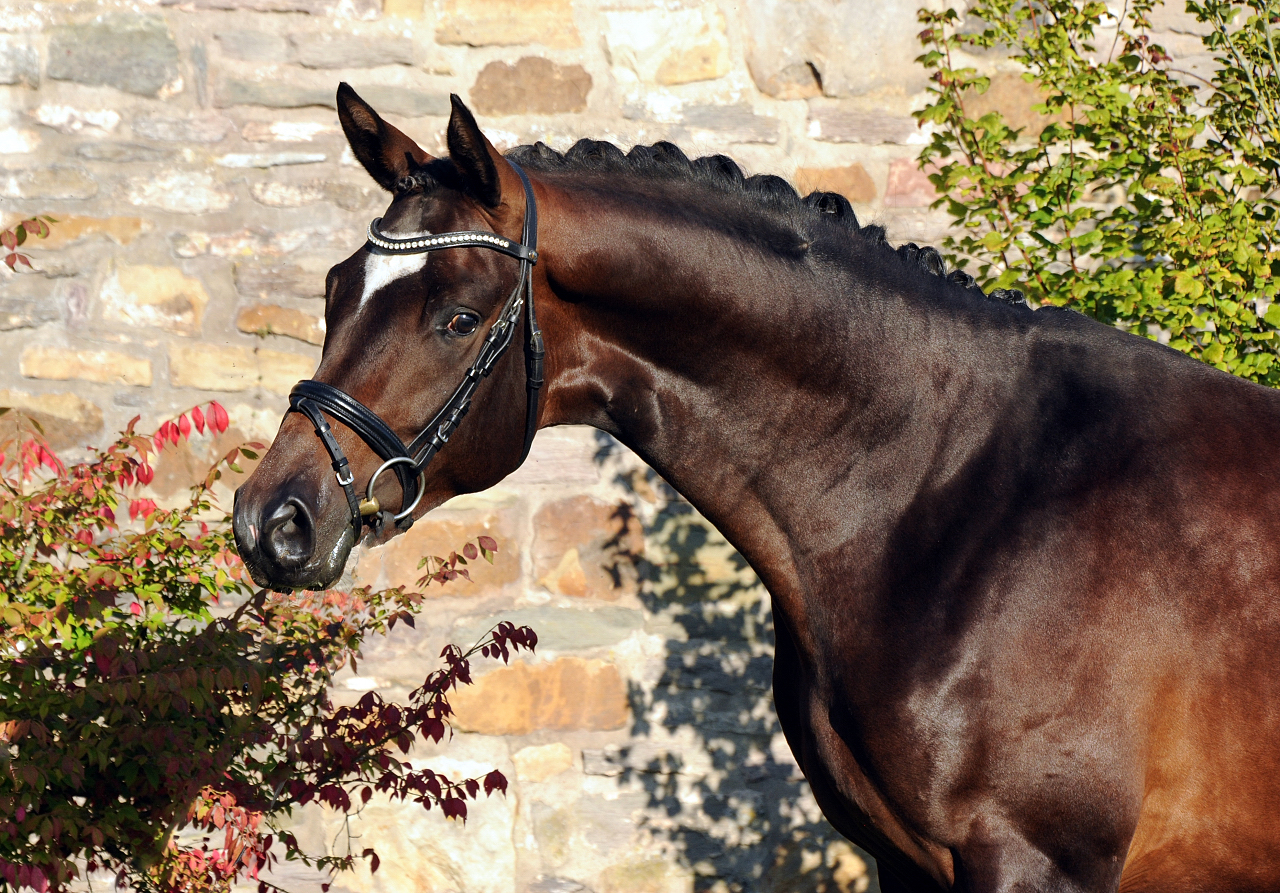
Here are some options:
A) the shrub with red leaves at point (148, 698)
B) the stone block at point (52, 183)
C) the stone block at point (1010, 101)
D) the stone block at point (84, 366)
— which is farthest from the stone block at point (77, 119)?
the stone block at point (1010, 101)

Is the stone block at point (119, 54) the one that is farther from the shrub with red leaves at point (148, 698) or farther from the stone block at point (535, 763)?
the stone block at point (535, 763)

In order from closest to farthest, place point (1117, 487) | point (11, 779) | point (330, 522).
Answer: point (330, 522), point (1117, 487), point (11, 779)

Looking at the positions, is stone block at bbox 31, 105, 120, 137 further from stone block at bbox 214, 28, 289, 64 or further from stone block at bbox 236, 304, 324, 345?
stone block at bbox 236, 304, 324, 345

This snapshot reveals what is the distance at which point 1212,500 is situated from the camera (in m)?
1.86

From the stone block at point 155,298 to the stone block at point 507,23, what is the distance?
3.97ft

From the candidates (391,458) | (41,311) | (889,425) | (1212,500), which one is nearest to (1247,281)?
(1212,500)

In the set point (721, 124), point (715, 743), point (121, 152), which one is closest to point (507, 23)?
point (721, 124)

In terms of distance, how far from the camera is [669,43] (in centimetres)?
373

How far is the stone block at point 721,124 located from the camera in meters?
3.75

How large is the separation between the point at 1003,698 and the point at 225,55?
3237 millimetres

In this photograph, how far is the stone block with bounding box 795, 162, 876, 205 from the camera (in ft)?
12.5

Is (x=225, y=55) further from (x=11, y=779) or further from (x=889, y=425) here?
(x=889, y=425)

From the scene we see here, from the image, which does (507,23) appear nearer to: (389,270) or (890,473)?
(389,270)

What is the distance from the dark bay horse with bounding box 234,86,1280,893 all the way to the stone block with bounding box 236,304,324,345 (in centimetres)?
189
